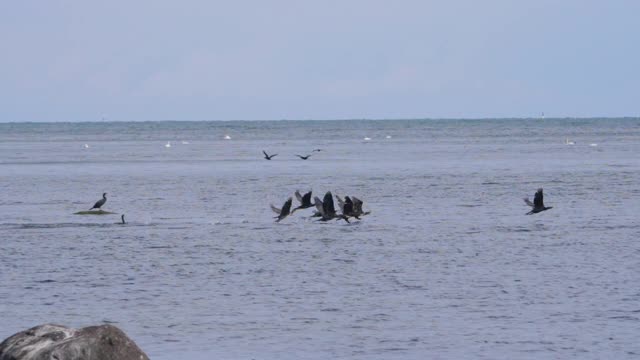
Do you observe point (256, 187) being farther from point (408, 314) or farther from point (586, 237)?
point (408, 314)

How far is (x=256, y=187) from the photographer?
58969 mm

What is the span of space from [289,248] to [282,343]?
42.7 ft

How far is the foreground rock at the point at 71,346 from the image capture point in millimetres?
13555

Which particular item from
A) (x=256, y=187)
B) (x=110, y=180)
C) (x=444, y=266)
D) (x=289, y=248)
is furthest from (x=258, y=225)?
(x=110, y=180)

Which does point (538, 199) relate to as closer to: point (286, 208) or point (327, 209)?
point (327, 209)

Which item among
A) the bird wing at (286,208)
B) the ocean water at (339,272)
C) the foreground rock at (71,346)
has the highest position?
the foreground rock at (71,346)

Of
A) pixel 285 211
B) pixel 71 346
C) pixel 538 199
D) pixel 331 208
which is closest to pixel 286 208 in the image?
pixel 285 211

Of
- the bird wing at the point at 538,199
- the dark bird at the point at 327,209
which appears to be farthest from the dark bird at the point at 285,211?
the bird wing at the point at 538,199

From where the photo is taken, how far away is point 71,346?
13562mm

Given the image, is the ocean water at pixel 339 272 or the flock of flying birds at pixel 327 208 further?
the flock of flying birds at pixel 327 208

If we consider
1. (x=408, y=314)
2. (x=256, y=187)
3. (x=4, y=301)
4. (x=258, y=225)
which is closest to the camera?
(x=408, y=314)

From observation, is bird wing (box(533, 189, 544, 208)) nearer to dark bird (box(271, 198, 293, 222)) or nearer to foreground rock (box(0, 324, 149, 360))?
dark bird (box(271, 198, 293, 222))

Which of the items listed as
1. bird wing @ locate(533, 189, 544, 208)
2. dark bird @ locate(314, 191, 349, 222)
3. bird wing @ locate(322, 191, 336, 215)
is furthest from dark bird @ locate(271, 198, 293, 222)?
bird wing @ locate(533, 189, 544, 208)

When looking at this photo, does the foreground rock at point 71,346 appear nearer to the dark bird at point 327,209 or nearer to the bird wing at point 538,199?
the dark bird at point 327,209
